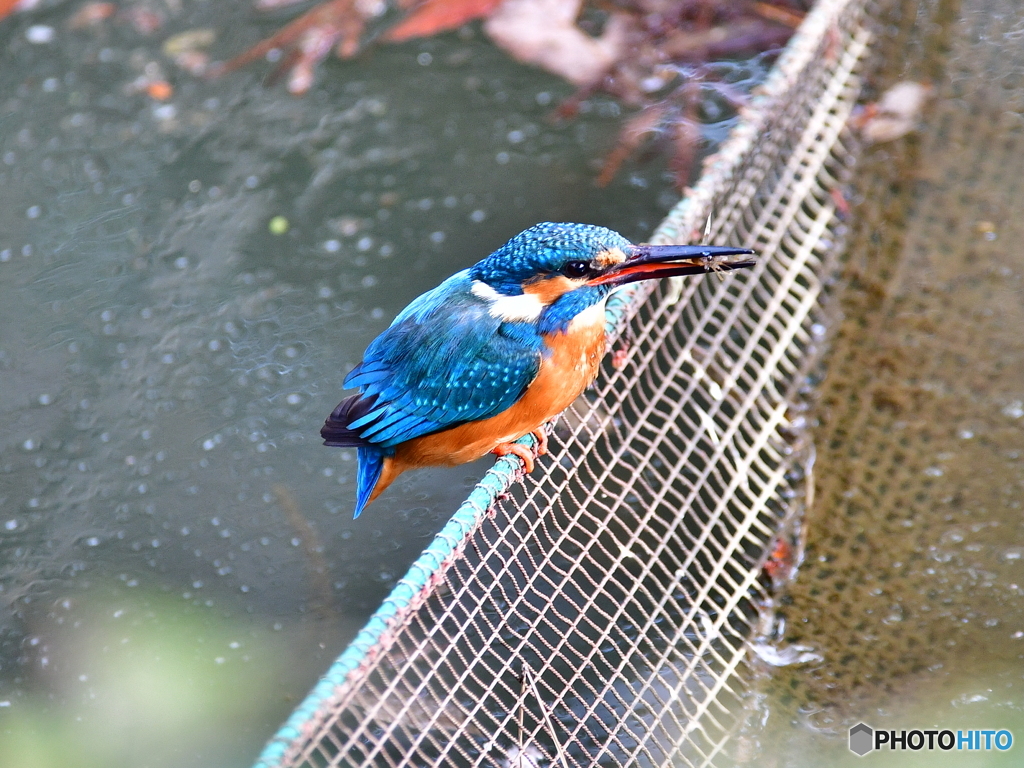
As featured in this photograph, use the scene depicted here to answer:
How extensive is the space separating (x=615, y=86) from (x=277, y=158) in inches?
59.3

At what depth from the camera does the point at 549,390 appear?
255cm

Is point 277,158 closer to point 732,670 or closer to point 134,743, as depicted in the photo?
point 134,743

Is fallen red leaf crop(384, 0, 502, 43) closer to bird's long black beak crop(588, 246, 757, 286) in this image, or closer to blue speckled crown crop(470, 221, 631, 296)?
blue speckled crown crop(470, 221, 631, 296)

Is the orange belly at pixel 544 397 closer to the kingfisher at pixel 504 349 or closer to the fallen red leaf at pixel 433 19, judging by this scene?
the kingfisher at pixel 504 349

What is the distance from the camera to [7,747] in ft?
9.89

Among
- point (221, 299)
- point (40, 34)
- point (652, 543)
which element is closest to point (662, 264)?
point (652, 543)

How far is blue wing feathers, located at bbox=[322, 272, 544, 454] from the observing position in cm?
254

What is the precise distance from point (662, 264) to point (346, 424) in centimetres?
86

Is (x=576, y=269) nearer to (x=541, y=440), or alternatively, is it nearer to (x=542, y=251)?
(x=542, y=251)

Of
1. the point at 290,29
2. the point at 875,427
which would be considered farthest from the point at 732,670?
the point at 290,29

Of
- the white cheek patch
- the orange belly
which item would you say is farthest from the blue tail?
the white cheek patch

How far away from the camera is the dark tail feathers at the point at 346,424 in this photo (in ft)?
8.46

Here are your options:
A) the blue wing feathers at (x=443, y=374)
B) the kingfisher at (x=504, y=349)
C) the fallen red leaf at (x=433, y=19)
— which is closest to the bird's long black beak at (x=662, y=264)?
the kingfisher at (x=504, y=349)

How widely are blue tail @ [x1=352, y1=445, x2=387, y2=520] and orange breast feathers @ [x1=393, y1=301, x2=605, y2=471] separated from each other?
0.24ft
